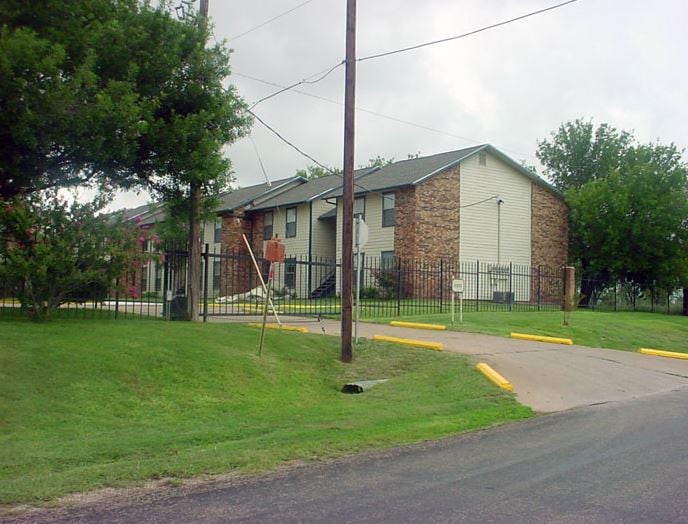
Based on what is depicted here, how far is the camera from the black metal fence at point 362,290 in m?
18.2

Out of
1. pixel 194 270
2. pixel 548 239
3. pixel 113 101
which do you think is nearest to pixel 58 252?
pixel 113 101

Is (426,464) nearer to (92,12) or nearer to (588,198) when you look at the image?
(92,12)

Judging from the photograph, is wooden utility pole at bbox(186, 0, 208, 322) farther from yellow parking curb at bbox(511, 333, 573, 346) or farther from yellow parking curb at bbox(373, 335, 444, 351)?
yellow parking curb at bbox(511, 333, 573, 346)

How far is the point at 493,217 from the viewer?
37.0 m

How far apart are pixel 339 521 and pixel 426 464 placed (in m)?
2.11

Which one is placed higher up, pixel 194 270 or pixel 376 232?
pixel 376 232

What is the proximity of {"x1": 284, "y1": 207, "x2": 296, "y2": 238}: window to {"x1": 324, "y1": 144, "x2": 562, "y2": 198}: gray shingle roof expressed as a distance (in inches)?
151

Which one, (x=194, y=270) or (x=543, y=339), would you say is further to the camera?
(x=543, y=339)

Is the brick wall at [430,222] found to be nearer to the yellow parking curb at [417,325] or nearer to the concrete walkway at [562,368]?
the yellow parking curb at [417,325]

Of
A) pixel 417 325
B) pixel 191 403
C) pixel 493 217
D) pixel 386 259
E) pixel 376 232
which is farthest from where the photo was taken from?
pixel 493 217

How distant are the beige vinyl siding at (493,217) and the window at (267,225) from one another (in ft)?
40.1

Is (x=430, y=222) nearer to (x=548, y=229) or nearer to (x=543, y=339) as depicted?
(x=548, y=229)

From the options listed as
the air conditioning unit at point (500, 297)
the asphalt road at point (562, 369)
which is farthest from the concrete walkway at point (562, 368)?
the air conditioning unit at point (500, 297)

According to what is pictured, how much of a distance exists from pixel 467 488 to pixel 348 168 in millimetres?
8915
